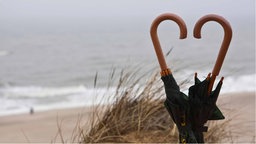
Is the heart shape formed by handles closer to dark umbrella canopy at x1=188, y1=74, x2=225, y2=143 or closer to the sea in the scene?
dark umbrella canopy at x1=188, y1=74, x2=225, y2=143

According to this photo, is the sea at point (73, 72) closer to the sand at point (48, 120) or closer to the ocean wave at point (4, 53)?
the ocean wave at point (4, 53)

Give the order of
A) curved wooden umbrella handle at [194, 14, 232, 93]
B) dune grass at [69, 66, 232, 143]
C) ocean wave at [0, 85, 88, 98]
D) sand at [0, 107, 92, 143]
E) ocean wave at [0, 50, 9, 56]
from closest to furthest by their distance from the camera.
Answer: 1. curved wooden umbrella handle at [194, 14, 232, 93]
2. dune grass at [69, 66, 232, 143]
3. sand at [0, 107, 92, 143]
4. ocean wave at [0, 85, 88, 98]
5. ocean wave at [0, 50, 9, 56]

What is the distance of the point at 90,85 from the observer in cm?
1066

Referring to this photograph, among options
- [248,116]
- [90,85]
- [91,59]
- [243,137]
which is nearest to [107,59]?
[91,59]

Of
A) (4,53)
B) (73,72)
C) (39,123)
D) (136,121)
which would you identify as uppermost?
(4,53)

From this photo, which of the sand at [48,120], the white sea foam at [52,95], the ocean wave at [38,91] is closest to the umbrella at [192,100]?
the sand at [48,120]

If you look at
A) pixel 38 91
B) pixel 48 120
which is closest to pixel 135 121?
pixel 48 120

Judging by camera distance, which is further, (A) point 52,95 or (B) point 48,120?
(A) point 52,95

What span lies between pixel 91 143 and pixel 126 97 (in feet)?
1.18

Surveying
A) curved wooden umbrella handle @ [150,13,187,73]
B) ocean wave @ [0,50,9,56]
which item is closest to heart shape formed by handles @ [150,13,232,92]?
curved wooden umbrella handle @ [150,13,187,73]

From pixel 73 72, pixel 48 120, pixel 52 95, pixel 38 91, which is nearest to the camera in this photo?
pixel 48 120

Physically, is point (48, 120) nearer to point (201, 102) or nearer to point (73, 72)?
point (201, 102)

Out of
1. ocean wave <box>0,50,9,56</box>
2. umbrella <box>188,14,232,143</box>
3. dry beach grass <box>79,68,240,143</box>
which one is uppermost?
ocean wave <box>0,50,9,56</box>

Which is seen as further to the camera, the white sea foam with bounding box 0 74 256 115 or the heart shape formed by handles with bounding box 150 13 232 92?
the white sea foam with bounding box 0 74 256 115
